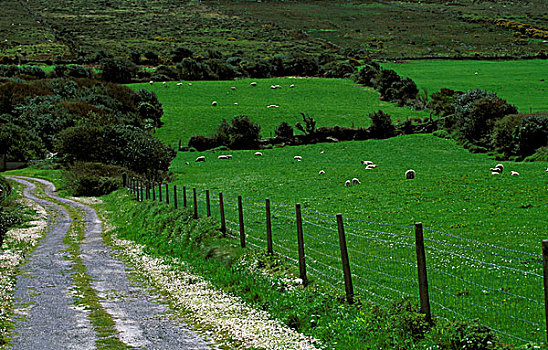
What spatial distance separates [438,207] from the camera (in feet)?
86.7

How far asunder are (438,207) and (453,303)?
607 inches

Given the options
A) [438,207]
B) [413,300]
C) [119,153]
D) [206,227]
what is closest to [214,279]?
[206,227]

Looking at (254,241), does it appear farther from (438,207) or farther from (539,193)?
(539,193)

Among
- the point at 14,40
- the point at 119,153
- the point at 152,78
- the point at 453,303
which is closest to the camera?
the point at 453,303

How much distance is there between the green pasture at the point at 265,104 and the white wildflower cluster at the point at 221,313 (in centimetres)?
6003

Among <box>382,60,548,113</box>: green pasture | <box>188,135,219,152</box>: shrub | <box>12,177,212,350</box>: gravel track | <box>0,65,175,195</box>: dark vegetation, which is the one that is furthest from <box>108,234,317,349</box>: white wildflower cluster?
<box>382,60,548,113</box>: green pasture

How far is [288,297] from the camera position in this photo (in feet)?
40.0

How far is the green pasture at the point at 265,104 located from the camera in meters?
81.8

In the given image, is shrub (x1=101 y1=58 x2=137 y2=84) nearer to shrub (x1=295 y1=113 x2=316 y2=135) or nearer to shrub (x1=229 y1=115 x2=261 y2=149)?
shrub (x1=229 y1=115 x2=261 y2=149)

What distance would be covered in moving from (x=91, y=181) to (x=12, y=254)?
29.9m

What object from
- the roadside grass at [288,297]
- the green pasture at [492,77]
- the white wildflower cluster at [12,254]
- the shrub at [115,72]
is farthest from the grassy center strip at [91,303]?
the shrub at [115,72]

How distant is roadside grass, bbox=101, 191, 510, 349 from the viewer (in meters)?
9.02

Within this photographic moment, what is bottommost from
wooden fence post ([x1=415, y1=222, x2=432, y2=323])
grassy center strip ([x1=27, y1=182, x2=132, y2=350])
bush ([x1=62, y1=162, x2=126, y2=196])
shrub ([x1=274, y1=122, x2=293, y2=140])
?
bush ([x1=62, y1=162, x2=126, y2=196])

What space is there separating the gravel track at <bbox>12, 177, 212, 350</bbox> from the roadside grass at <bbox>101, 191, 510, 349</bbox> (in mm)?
1808
